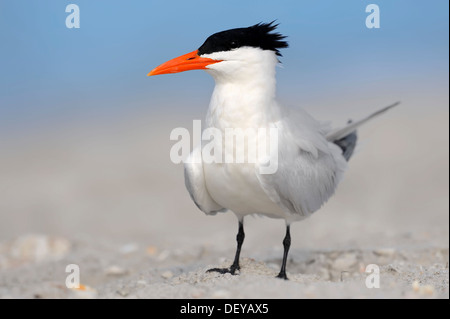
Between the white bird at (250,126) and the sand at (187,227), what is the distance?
22.7 inches

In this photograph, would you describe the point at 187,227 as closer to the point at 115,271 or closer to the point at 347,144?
the point at 115,271

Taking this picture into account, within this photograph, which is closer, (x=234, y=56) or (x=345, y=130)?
(x=234, y=56)

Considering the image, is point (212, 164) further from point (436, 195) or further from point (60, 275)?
point (436, 195)

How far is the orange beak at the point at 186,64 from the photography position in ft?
13.9

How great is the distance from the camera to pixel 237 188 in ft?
14.1

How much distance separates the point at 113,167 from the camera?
12.3 metres

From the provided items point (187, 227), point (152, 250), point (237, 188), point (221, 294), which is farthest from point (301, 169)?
point (187, 227)

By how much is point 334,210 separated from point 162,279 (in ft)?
15.0

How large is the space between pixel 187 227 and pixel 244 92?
5161 millimetres

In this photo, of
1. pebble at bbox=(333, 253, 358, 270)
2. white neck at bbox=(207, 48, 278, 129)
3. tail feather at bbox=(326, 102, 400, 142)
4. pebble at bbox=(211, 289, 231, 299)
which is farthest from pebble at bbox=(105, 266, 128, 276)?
pebble at bbox=(211, 289, 231, 299)

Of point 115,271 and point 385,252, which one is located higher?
point 385,252

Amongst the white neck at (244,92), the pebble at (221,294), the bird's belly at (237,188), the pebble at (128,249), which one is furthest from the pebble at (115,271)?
the pebble at (221,294)

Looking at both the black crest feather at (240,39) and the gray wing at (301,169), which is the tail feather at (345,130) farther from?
the black crest feather at (240,39)
